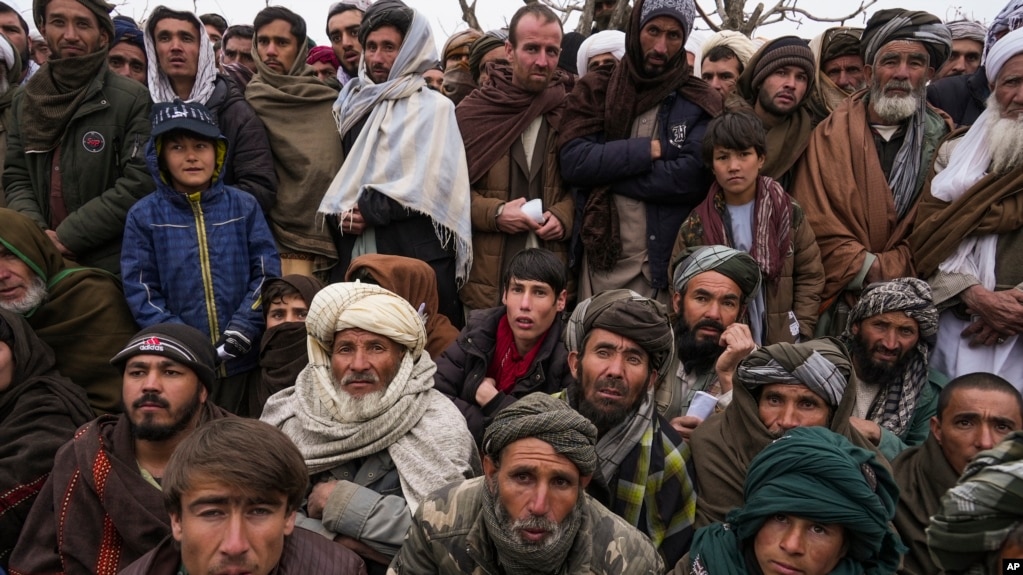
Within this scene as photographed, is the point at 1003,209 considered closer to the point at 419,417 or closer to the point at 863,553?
the point at 863,553

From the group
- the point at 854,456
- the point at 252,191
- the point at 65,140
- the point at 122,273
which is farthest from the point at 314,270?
the point at 854,456

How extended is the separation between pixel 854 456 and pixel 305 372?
2451 mm

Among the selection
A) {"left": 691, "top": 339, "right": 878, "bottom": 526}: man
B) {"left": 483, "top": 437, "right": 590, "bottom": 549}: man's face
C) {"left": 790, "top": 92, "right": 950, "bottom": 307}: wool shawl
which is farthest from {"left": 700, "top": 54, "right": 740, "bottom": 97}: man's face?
{"left": 483, "top": 437, "right": 590, "bottom": 549}: man's face

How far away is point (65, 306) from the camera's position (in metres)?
5.04

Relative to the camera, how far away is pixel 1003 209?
5.07 m

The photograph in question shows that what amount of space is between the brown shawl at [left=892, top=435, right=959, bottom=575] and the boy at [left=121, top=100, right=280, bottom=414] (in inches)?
132

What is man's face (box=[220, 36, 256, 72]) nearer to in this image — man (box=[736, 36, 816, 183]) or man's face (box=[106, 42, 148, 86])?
man's face (box=[106, 42, 148, 86])

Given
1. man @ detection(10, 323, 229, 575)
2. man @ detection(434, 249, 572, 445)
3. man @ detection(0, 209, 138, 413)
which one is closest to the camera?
man @ detection(10, 323, 229, 575)

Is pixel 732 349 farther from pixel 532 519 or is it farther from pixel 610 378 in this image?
pixel 532 519

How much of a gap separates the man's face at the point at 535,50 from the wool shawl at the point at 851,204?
5.36 feet

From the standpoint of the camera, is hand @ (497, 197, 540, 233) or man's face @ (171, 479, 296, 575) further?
hand @ (497, 197, 540, 233)

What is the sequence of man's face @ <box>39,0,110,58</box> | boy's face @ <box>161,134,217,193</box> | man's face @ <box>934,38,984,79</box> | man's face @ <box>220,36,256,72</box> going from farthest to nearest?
man's face @ <box>220,36,256,72</box> < man's face @ <box>934,38,984,79</box> < man's face @ <box>39,0,110,58</box> < boy's face @ <box>161,134,217,193</box>

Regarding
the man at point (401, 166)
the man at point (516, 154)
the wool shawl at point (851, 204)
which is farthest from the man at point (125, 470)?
the wool shawl at point (851, 204)

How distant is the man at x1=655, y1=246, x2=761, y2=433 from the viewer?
4.75 m
